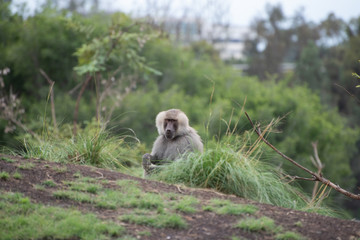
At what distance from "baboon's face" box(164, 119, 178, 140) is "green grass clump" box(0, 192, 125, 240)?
114 inches

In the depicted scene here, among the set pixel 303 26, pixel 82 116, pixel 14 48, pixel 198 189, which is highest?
pixel 303 26

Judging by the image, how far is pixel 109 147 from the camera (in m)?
6.79

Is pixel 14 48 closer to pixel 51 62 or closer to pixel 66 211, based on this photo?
pixel 51 62

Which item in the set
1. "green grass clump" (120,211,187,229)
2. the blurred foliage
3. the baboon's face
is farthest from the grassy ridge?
the blurred foliage

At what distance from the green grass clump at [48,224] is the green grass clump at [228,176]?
1.80m

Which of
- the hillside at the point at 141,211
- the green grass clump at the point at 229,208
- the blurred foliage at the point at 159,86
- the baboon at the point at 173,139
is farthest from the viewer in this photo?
the blurred foliage at the point at 159,86

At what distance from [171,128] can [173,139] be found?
0.23m

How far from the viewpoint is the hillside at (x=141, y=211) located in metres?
3.93

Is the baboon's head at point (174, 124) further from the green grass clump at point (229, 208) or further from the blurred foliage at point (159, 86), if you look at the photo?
the blurred foliage at point (159, 86)

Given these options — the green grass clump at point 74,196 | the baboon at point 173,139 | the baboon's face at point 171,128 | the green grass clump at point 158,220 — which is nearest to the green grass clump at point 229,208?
the green grass clump at point 158,220

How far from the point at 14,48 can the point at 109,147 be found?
660 inches

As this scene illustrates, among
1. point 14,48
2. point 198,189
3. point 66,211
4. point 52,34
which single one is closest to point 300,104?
point 52,34

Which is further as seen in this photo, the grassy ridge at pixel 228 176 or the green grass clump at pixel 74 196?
the grassy ridge at pixel 228 176

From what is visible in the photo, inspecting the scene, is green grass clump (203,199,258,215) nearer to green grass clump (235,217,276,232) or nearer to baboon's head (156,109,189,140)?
green grass clump (235,217,276,232)
